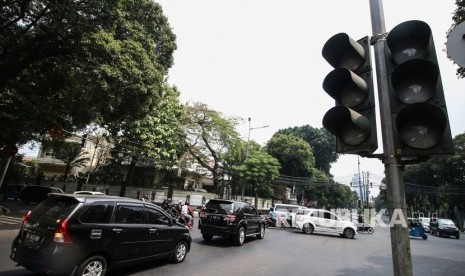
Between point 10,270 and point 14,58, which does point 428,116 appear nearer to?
point 10,270

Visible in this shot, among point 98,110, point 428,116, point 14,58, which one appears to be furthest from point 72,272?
point 14,58

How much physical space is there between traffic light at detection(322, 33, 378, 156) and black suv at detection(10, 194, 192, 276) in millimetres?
5286

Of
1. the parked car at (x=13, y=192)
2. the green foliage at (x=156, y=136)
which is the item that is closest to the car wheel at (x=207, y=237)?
the green foliage at (x=156, y=136)

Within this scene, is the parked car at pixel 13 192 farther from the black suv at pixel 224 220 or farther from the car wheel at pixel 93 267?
the car wheel at pixel 93 267

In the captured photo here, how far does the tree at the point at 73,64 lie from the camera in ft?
42.4

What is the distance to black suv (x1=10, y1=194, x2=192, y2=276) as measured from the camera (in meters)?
5.55

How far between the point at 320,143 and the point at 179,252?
179 ft

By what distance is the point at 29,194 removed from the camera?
23.7 meters

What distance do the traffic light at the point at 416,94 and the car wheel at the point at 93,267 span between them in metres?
5.87

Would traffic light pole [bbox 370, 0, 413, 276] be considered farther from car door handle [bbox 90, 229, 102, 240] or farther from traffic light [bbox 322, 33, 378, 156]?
car door handle [bbox 90, 229, 102, 240]

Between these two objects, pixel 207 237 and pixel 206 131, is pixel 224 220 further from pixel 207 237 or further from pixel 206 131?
pixel 206 131

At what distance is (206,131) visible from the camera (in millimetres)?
31781

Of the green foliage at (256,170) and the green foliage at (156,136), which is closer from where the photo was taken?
the green foliage at (156,136)

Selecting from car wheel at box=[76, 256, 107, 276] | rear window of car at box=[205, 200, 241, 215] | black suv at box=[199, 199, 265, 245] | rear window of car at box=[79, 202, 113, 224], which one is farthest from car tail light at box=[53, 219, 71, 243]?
rear window of car at box=[205, 200, 241, 215]
